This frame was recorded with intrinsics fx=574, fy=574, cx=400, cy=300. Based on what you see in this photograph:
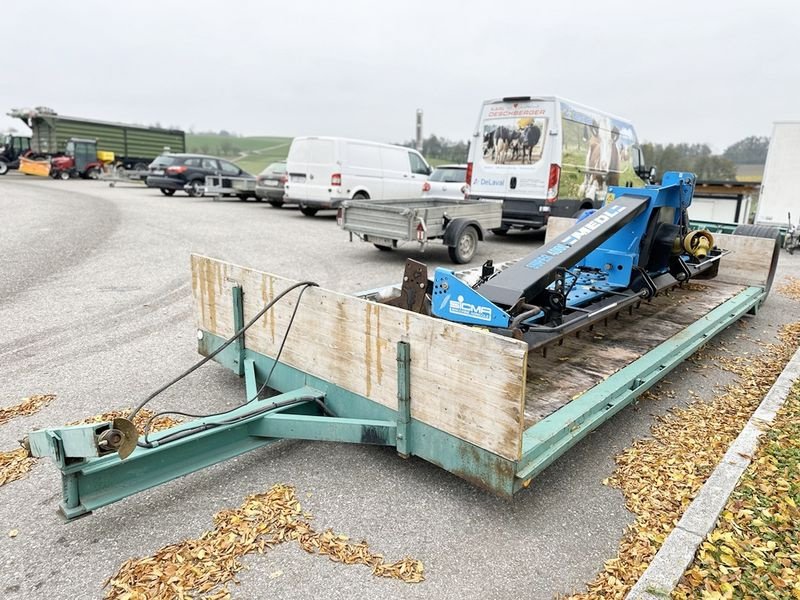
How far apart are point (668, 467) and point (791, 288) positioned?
7158 mm

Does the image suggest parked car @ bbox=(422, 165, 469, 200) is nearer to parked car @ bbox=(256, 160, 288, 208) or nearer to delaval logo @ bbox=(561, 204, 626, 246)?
parked car @ bbox=(256, 160, 288, 208)

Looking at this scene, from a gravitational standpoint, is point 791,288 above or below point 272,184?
below

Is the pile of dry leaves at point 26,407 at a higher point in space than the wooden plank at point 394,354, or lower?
lower

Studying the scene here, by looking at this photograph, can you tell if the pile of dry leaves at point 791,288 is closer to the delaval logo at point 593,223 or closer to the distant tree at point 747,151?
the delaval logo at point 593,223

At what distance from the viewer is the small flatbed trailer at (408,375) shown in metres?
2.57

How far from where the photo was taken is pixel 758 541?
8.74 ft

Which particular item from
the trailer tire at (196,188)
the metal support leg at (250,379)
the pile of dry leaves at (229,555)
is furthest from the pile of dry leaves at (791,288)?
the trailer tire at (196,188)

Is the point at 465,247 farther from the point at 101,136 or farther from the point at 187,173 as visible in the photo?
the point at 101,136

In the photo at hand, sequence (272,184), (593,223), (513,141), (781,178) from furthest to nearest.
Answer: (272,184) → (781,178) → (513,141) → (593,223)

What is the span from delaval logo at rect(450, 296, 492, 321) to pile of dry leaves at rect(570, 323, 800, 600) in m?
1.17

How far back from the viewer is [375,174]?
15.1m

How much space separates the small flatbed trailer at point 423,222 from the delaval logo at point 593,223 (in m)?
4.03

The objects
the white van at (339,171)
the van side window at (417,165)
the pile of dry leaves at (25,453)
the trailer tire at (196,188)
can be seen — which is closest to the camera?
the pile of dry leaves at (25,453)

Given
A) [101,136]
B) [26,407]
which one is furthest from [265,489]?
[101,136]
